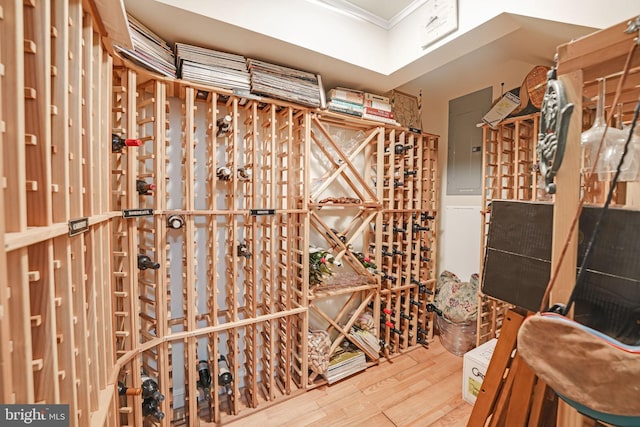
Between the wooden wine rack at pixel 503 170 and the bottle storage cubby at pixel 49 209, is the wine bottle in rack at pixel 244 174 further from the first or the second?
the wooden wine rack at pixel 503 170

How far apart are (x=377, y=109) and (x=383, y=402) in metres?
2.48

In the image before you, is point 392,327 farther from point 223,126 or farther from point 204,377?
point 223,126

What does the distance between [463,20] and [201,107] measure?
184 cm

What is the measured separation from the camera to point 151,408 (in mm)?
1428

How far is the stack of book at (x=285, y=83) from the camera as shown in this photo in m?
1.71

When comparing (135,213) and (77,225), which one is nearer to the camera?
(77,225)

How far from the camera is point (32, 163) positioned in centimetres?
58

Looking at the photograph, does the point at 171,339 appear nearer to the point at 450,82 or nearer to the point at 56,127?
the point at 56,127

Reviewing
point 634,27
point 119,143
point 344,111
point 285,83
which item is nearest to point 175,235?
point 119,143

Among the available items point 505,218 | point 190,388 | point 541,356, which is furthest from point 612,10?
point 190,388

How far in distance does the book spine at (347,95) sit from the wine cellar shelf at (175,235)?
191 mm

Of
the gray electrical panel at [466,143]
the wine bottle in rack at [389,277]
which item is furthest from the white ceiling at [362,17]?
the wine bottle in rack at [389,277]

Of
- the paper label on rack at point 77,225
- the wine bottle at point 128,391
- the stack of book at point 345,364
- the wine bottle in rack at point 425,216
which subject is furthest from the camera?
the wine bottle in rack at point 425,216

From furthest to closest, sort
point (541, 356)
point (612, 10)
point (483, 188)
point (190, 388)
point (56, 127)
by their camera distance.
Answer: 1. point (483, 188)
2. point (190, 388)
3. point (612, 10)
4. point (56, 127)
5. point (541, 356)
